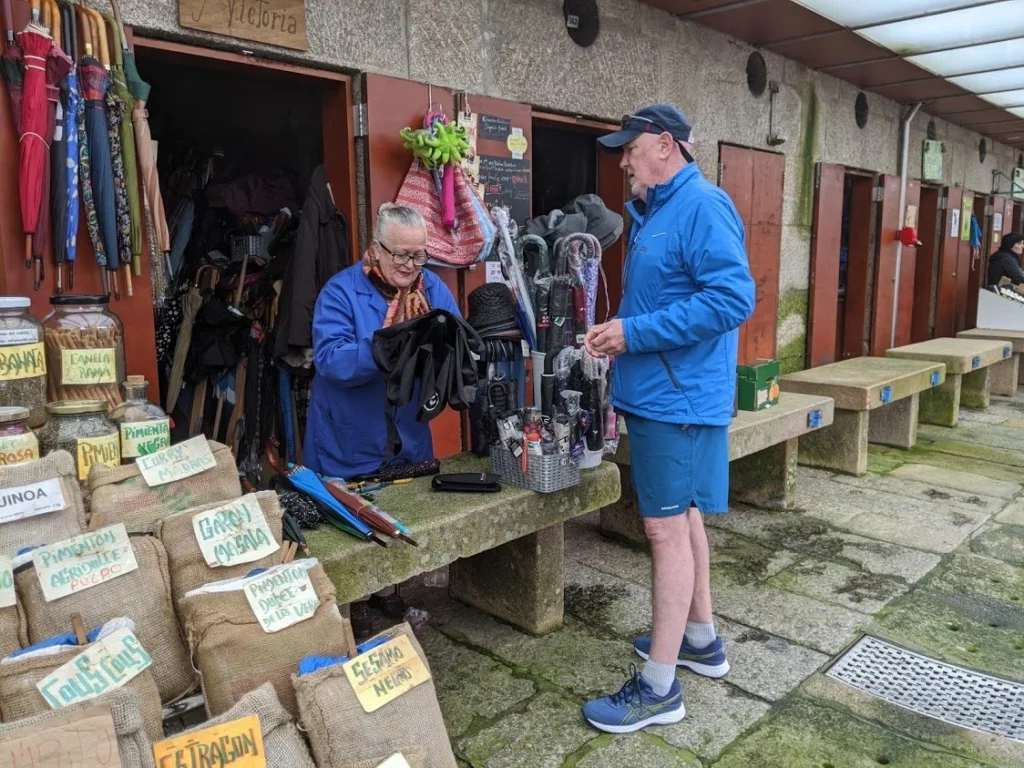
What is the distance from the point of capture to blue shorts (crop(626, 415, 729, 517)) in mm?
2467

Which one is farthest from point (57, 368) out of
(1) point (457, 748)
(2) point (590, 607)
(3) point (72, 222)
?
(2) point (590, 607)

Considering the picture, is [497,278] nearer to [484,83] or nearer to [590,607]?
[484,83]

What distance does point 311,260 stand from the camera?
3.71 metres

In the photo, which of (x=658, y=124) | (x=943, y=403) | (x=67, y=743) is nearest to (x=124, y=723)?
(x=67, y=743)

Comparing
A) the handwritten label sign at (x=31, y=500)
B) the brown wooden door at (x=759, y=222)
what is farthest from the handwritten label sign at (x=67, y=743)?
the brown wooden door at (x=759, y=222)

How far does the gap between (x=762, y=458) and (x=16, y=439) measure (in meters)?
4.05

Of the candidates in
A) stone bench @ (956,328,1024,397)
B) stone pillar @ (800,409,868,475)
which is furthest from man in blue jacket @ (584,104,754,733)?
stone bench @ (956,328,1024,397)

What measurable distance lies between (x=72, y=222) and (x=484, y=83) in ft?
7.50

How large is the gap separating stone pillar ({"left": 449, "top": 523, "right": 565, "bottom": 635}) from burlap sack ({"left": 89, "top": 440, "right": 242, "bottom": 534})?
141cm

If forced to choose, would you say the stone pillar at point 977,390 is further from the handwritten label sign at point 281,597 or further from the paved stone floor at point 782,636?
the handwritten label sign at point 281,597

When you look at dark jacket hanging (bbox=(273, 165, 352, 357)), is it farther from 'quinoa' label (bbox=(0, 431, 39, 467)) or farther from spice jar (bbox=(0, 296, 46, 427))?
'quinoa' label (bbox=(0, 431, 39, 467))

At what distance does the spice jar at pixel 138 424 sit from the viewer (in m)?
2.19

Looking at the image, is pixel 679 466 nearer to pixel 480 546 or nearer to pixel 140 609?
pixel 480 546

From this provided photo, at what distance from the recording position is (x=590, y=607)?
349 centimetres
